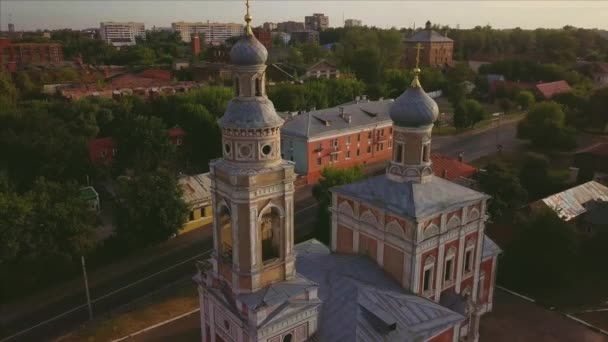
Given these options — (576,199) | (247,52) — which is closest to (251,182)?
(247,52)

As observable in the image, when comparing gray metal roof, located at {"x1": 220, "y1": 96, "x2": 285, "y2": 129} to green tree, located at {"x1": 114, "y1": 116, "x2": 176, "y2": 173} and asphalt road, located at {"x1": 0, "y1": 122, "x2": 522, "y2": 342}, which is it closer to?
asphalt road, located at {"x1": 0, "y1": 122, "x2": 522, "y2": 342}

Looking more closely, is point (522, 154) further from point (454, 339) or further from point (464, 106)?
point (454, 339)

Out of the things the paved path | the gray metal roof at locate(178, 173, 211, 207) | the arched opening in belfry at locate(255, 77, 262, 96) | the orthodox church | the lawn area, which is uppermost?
the arched opening in belfry at locate(255, 77, 262, 96)

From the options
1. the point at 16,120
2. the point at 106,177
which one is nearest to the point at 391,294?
the point at 106,177

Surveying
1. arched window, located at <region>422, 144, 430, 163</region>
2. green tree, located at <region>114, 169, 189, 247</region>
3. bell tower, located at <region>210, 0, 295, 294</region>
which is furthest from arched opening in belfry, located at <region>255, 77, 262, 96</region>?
green tree, located at <region>114, 169, 189, 247</region>

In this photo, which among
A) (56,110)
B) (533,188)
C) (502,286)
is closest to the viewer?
(502,286)

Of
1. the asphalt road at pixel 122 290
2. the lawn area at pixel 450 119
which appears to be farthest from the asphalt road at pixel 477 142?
the asphalt road at pixel 122 290
